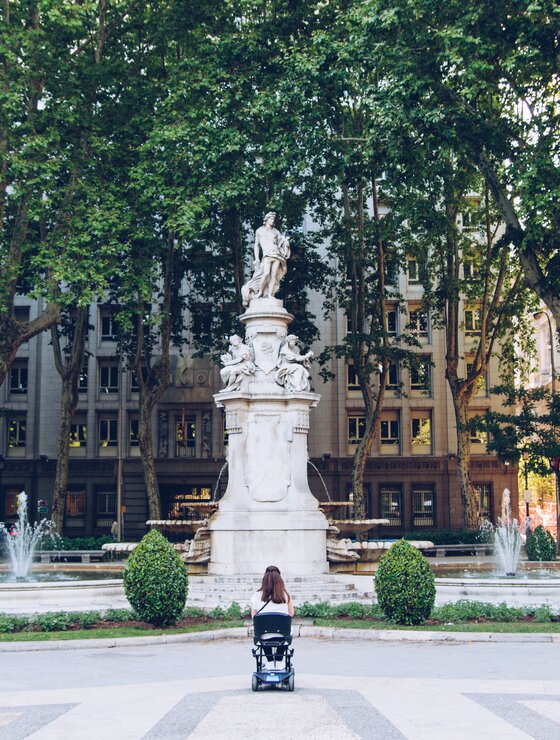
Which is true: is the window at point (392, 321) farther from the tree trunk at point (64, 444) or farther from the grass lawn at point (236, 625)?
the grass lawn at point (236, 625)

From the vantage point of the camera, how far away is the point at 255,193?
3153cm

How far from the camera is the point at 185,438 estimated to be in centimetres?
4762

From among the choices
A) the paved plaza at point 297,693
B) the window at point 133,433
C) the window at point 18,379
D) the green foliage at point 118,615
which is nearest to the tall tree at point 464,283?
the window at point 133,433

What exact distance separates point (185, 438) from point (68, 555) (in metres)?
15.1

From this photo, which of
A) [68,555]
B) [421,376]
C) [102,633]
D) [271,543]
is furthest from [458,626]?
[421,376]

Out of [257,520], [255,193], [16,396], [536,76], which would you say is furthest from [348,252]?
[16,396]

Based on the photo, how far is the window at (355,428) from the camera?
47.9 metres

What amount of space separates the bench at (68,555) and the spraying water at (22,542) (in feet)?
1.79

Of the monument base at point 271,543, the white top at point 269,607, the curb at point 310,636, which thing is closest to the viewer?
the white top at point 269,607

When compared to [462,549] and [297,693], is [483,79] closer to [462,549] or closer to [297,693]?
[462,549]

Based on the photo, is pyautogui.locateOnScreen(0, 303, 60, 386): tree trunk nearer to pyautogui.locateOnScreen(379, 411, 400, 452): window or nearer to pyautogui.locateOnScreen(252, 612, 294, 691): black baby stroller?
pyautogui.locateOnScreen(379, 411, 400, 452): window

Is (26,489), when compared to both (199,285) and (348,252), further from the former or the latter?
(348,252)

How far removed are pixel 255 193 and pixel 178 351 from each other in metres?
17.4

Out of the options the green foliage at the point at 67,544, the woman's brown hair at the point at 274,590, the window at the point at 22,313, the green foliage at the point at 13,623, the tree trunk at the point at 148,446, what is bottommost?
the green foliage at the point at 13,623
